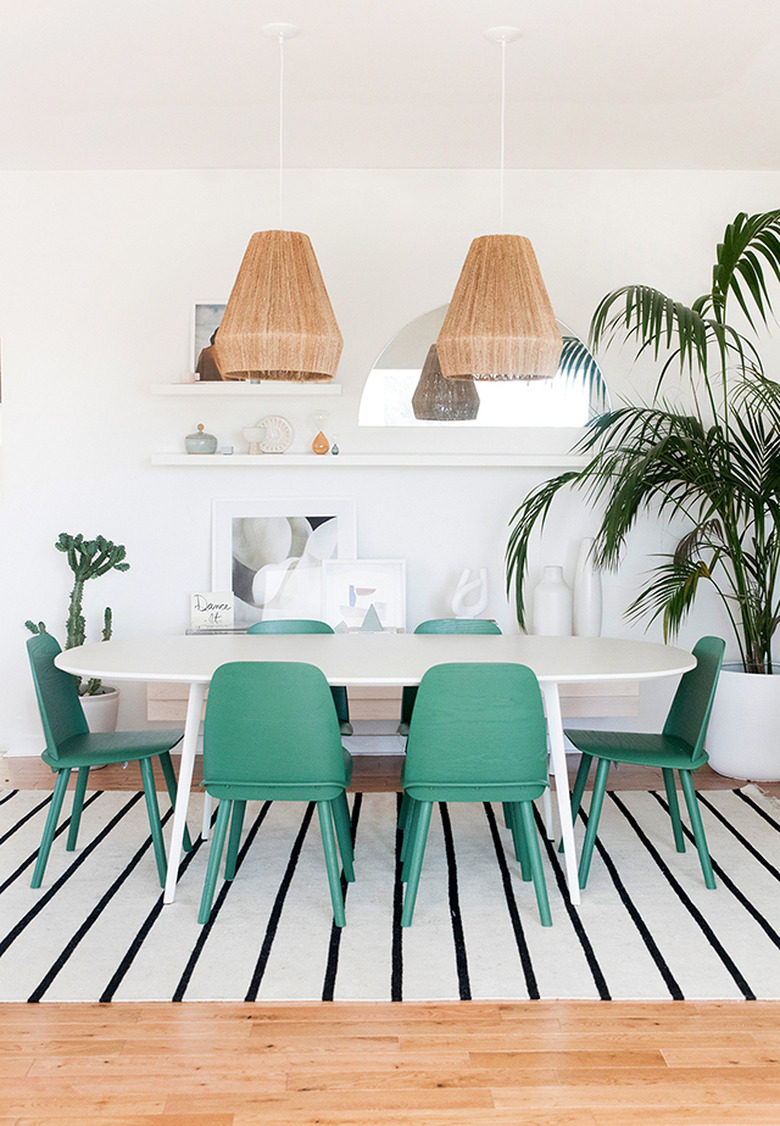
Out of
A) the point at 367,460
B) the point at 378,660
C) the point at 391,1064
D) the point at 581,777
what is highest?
the point at 367,460

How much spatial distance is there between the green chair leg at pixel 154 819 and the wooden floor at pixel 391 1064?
2.36 feet

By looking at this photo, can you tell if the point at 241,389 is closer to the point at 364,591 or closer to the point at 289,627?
the point at 364,591

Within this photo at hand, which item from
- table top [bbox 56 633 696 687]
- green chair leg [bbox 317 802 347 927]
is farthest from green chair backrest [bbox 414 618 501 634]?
green chair leg [bbox 317 802 347 927]

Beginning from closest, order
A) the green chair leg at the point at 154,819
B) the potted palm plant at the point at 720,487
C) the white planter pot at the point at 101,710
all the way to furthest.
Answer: the green chair leg at the point at 154,819, the potted palm plant at the point at 720,487, the white planter pot at the point at 101,710

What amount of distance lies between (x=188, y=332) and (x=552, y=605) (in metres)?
2.18

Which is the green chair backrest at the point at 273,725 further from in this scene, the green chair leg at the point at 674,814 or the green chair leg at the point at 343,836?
Answer: the green chair leg at the point at 674,814

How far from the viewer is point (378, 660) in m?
3.09

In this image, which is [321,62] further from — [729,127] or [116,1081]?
[116,1081]

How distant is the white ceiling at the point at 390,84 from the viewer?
3.09 meters

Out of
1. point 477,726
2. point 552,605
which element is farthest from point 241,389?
point 477,726

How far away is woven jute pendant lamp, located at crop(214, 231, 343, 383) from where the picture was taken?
9.84 feet

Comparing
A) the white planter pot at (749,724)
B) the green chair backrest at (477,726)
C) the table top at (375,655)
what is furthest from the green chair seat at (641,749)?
the white planter pot at (749,724)

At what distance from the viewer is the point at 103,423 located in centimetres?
478

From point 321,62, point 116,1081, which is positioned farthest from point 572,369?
point 116,1081
